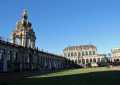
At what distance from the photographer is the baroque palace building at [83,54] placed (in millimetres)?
148750

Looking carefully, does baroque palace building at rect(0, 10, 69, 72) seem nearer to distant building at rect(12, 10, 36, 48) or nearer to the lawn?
distant building at rect(12, 10, 36, 48)

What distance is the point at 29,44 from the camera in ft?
260

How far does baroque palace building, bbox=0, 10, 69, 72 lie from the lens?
63.0m

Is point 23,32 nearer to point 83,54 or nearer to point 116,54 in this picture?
point 83,54

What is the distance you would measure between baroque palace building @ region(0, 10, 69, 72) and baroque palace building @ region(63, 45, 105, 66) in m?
60.6

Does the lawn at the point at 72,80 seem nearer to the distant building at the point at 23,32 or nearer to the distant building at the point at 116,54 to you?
the distant building at the point at 23,32

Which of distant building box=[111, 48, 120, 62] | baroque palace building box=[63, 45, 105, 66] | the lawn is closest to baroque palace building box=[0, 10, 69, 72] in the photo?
the lawn

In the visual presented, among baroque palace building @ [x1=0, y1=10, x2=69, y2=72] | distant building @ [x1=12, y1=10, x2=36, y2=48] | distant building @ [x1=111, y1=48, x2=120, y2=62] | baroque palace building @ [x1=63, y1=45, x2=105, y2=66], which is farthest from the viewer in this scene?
distant building @ [x1=111, y1=48, x2=120, y2=62]

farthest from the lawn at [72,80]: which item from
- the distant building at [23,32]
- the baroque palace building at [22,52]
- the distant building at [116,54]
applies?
the distant building at [116,54]

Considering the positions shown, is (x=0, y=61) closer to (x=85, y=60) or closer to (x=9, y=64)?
(x=9, y=64)

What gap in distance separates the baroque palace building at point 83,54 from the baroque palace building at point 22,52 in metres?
60.6

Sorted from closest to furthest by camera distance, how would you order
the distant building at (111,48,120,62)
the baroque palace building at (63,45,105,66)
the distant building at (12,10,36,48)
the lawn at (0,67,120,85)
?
the lawn at (0,67,120,85), the distant building at (12,10,36,48), the baroque palace building at (63,45,105,66), the distant building at (111,48,120,62)

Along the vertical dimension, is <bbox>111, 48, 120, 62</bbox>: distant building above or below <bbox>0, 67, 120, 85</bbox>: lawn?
above

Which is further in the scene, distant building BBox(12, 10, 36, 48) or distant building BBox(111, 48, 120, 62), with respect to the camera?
distant building BBox(111, 48, 120, 62)
